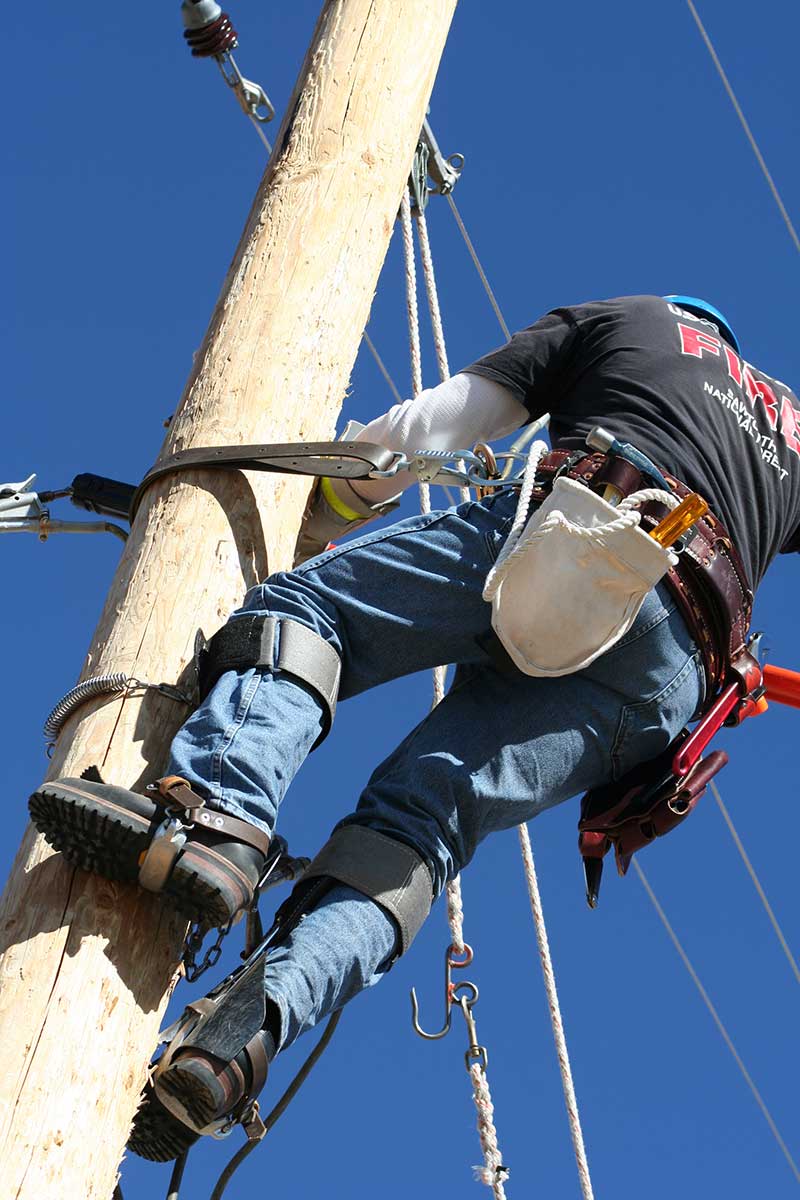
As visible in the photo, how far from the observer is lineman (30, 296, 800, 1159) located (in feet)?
8.39

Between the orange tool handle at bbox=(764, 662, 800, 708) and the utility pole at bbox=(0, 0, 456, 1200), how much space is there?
4.47ft

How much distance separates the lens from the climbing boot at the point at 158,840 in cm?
250

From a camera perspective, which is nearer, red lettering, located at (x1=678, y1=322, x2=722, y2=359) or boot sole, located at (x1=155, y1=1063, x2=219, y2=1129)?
boot sole, located at (x1=155, y1=1063, x2=219, y2=1129)

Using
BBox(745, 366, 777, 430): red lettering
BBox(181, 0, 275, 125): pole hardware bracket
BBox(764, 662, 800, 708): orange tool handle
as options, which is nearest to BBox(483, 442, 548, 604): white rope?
BBox(745, 366, 777, 430): red lettering

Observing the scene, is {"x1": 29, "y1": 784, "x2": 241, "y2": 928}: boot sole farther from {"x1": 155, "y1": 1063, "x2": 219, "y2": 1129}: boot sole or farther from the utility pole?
{"x1": 155, "y1": 1063, "x2": 219, "y2": 1129}: boot sole

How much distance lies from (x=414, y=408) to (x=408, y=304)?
5.51 ft

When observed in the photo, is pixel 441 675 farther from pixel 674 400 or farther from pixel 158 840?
pixel 158 840

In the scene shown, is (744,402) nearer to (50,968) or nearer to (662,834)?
(662,834)

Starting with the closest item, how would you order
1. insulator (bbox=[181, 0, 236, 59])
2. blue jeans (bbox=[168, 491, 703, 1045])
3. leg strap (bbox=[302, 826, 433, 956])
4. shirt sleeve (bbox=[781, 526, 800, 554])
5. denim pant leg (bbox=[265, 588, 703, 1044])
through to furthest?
1. blue jeans (bbox=[168, 491, 703, 1045])
2. leg strap (bbox=[302, 826, 433, 956])
3. denim pant leg (bbox=[265, 588, 703, 1044])
4. shirt sleeve (bbox=[781, 526, 800, 554])
5. insulator (bbox=[181, 0, 236, 59])

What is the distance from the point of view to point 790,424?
11.2 ft

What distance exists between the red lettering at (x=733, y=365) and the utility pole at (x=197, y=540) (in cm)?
73

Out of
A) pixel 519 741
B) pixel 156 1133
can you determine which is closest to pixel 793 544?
pixel 519 741

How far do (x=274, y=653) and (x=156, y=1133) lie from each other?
2.45 ft

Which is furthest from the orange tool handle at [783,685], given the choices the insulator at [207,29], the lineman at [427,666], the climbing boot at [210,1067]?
the insulator at [207,29]
